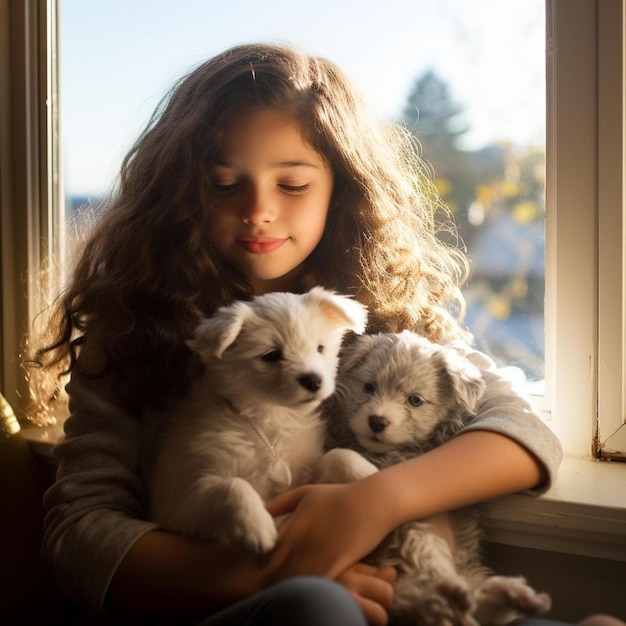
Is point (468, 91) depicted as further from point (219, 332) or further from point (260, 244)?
point (219, 332)

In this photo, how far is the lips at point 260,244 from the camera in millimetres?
884

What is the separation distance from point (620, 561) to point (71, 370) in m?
0.71

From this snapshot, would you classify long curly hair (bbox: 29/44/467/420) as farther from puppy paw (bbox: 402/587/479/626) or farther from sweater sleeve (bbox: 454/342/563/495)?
puppy paw (bbox: 402/587/479/626)

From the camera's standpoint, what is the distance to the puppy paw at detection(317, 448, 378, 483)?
0.77 m

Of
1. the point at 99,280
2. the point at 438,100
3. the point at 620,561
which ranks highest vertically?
the point at 438,100

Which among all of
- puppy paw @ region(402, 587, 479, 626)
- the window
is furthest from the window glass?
puppy paw @ region(402, 587, 479, 626)

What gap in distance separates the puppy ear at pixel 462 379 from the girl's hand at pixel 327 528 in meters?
0.15

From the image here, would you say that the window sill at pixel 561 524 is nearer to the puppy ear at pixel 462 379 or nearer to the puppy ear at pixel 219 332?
the puppy ear at pixel 462 379

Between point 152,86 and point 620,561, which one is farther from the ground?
point 152,86

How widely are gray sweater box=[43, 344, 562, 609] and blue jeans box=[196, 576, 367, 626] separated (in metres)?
0.19

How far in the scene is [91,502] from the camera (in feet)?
2.86

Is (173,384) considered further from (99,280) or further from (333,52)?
(333,52)

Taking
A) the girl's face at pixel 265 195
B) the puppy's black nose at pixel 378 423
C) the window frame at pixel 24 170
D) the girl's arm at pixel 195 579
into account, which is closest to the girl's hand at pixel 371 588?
the girl's arm at pixel 195 579

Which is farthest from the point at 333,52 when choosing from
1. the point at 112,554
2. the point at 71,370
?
the point at 112,554
